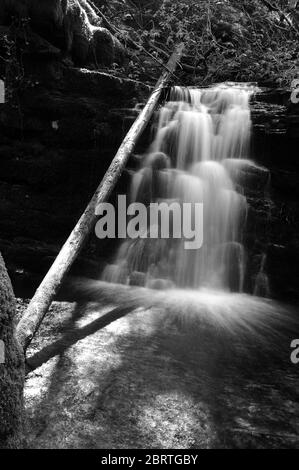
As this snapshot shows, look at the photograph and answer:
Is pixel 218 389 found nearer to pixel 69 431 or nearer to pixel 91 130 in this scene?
pixel 69 431

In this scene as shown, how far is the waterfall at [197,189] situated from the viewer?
22.0 ft

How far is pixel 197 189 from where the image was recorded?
7.49 metres

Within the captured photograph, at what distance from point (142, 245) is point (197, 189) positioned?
1.72 metres

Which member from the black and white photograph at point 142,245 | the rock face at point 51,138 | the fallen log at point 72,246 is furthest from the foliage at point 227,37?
the fallen log at point 72,246

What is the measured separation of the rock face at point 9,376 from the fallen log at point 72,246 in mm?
987

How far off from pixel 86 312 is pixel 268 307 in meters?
3.13

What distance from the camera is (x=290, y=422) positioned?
110 inches

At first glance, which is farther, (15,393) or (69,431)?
(69,431)

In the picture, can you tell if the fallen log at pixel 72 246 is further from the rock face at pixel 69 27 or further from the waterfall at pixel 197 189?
the rock face at pixel 69 27

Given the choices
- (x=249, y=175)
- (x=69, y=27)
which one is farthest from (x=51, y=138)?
(x=249, y=175)

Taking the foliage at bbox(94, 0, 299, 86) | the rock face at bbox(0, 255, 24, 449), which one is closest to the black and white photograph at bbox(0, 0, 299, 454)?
the rock face at bbox(0, 255, 24, 449)

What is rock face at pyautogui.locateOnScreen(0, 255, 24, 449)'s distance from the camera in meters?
1.90

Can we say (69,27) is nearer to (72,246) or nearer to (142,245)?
(142,245)
